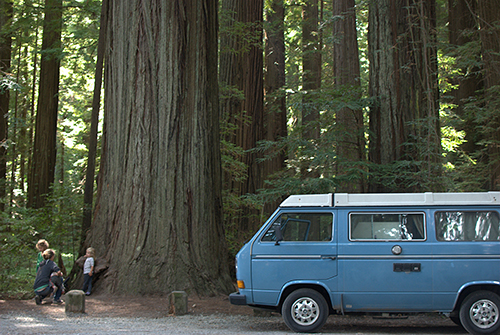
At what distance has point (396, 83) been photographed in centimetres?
1183

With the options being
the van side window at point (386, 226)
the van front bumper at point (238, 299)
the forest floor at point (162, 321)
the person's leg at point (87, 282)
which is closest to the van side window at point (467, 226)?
the van side window at point (386, 226)

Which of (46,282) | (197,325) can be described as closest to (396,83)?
(197,325)

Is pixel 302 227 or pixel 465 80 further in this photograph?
pixel 465 80

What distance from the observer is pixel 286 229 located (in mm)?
7992

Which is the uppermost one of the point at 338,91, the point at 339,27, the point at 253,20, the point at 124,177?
the point at 339,27

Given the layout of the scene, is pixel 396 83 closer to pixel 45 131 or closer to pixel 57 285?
pixel 57 285

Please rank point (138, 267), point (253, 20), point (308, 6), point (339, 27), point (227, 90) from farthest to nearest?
point (308, 6) → point (339, 27) → point (253, 20) → point (227, 90) → point (138, 267)

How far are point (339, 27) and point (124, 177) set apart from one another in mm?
13419

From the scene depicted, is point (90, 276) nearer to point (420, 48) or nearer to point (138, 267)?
point (138, 267)

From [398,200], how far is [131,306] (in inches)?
202

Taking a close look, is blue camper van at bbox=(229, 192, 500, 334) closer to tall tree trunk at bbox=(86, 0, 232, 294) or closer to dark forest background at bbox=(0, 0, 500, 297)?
dark forest background at bbox=(0, 0, 500, 297)

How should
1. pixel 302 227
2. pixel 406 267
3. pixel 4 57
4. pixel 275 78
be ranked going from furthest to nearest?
pixel 275 78, pixel 4 57, pixel 302 227, pixel 406 267

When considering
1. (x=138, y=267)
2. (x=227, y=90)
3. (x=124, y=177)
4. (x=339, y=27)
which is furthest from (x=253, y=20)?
(x=138, y=267)

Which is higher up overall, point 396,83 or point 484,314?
point 396,83
